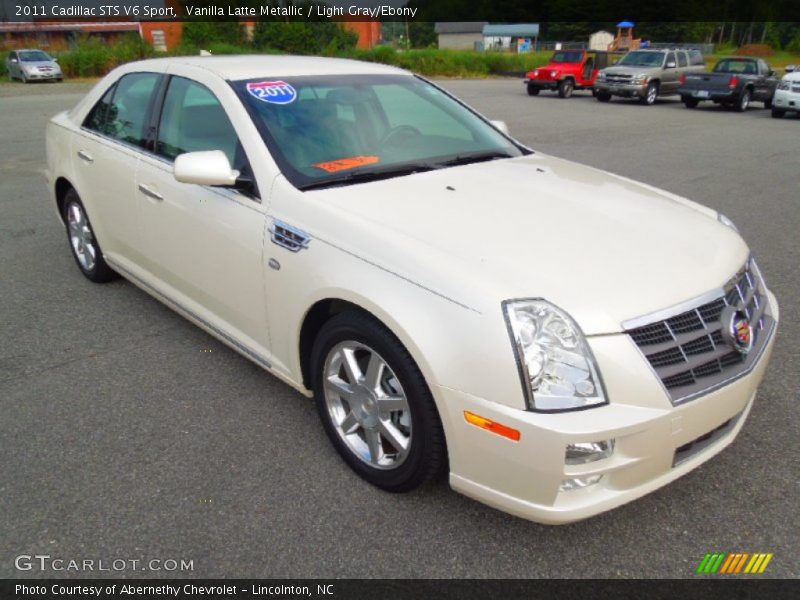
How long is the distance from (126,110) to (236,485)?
2.64 meters

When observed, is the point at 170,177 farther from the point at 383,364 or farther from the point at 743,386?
the point at 743,386

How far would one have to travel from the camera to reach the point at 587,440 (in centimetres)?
200

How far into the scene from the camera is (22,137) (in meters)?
12.6

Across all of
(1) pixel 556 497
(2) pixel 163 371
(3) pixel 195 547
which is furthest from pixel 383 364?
(2) pixel 163 371

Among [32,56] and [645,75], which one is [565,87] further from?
[32,56]

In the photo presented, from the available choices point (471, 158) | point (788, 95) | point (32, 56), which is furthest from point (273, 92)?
point (32, 56)

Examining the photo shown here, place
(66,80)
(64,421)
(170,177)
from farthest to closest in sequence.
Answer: (66,80) < (170,177) < (64,421)

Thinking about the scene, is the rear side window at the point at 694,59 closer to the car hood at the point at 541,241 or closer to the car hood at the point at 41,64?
the car hood at the point at 541,241

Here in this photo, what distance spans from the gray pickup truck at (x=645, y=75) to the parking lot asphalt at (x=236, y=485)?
62.9 ft

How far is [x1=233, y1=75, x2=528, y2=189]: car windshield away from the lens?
A: 3025mm

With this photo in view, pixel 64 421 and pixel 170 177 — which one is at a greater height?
pixel 170 177

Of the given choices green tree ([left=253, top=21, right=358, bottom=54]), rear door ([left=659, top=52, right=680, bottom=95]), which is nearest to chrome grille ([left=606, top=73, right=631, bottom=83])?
rear door ([left=659, top=52, right=680, bottom=95])

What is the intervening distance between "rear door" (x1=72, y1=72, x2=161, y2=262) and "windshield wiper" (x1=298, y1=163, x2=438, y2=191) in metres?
1.49
